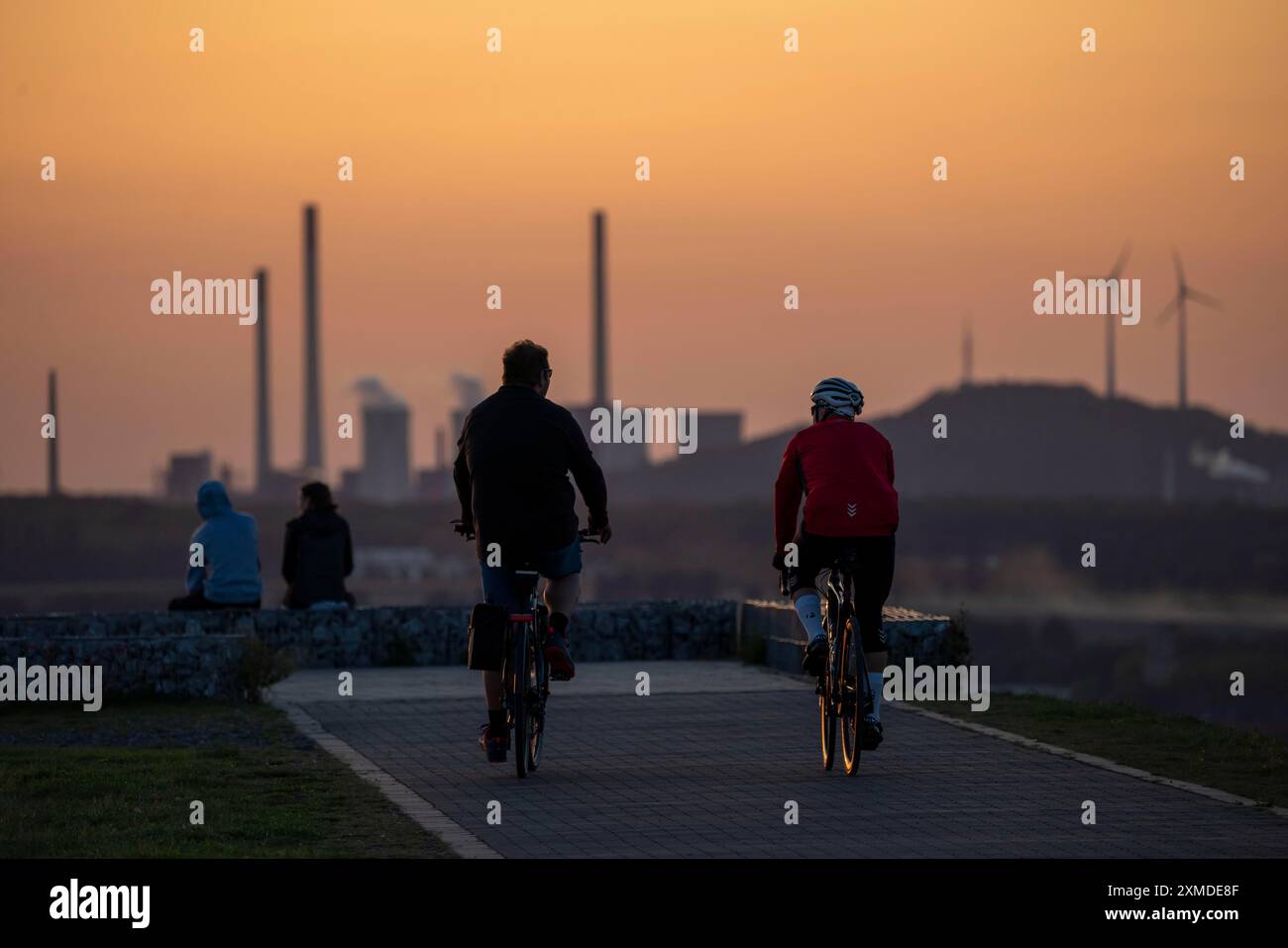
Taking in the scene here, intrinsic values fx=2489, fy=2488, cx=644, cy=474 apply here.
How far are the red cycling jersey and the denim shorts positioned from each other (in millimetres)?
1036

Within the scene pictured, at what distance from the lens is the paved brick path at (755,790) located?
10.1 meters

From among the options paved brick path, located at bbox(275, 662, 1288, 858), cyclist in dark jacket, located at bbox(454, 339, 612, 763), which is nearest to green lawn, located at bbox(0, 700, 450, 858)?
paved brick path, located at bbox(275, 662, 1288, 858)

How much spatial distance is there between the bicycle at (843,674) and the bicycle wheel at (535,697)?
4.20ft

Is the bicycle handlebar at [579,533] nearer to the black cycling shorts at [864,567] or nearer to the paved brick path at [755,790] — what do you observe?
the black cycling shorts at [864,567]

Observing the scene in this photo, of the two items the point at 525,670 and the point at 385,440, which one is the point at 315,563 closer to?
the point at 525,670

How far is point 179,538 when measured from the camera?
181875 millimetres

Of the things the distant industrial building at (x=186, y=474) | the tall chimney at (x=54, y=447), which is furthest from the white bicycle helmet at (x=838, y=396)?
the distant industrial building at (x=186, y=474)

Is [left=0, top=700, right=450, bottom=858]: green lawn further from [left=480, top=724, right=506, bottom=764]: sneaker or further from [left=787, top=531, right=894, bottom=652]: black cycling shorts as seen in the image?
[left=787, top=531, right=894, bottom=652]: black cycling shorts

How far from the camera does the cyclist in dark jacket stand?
40.3 feet

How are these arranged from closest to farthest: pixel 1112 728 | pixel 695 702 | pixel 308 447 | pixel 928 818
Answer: pixel 928 818, pixel 1112 728, pixel 695 702, pixel 308 447
